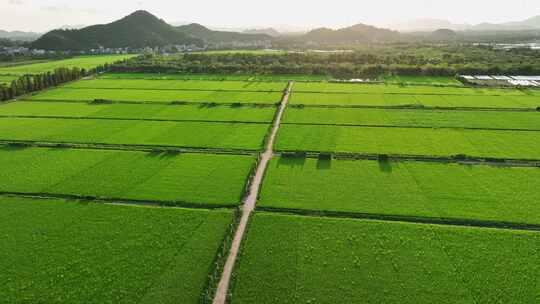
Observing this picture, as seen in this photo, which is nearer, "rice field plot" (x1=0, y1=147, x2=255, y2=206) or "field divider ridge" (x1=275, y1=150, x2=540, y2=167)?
"rice field plot" (x1=0, y1=147, x2=255, y2=206)

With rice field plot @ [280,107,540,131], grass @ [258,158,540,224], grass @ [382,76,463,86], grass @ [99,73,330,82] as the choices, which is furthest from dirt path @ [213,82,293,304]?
grass @ [382,76,463,86]

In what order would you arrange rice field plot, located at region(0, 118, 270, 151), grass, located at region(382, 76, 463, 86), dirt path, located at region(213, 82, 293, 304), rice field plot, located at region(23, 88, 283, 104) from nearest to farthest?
dirt path, located at region(213, 82, 293, 304) → rice field plot, located at region(0, 118, 270, 151) → rice field plot, located at region(23, 88, 283, 104) → grass, located at region(382, 76, 463, 86)

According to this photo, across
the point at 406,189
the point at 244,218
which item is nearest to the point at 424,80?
the point at 406,189

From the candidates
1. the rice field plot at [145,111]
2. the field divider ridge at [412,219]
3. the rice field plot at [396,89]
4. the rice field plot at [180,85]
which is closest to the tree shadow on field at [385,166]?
the field divider ridge at [412,219]

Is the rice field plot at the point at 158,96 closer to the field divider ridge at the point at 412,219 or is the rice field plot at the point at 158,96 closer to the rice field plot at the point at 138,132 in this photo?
the rice field plot at the point at 138,132

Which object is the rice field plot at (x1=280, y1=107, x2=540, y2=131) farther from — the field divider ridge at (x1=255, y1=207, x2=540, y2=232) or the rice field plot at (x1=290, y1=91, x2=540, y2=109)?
the field divider ridge at (x1=255, y1=207, x2=540, y2=232)

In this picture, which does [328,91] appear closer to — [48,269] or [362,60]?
[362,60]

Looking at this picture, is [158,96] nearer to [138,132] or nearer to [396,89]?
[138,132]
